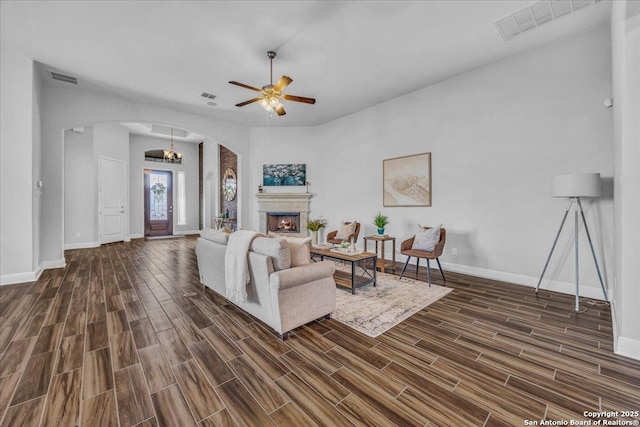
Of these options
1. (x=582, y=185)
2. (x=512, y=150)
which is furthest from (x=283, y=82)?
(x=582, y=185)

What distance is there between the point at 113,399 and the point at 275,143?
6458 mm

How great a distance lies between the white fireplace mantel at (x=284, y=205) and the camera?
Answer: 23.3 feet

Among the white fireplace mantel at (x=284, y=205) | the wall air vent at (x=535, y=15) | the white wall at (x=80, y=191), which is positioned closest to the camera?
the wall air vent at (x=535, y=15)

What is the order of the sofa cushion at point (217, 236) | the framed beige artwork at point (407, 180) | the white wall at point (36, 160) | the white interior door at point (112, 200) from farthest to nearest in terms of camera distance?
the white interior door at point (112, 200) → the framed beige artwork at point (407, 180) → the white wall at point (36, 160) → the sofa cushion at point (217, 236)

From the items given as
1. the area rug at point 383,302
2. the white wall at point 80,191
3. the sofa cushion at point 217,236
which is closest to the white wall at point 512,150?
the area rug at point 383,302

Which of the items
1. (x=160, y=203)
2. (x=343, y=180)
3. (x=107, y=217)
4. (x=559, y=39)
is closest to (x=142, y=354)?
(x=343, y=180)

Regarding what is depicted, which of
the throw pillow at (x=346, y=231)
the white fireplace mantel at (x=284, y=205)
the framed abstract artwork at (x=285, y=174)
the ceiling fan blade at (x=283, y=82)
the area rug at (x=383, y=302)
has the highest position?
the ceiling fan blade at (x=283, y=82)

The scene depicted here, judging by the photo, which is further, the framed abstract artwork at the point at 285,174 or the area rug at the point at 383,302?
the framed abstract artwork at the point at 285,174

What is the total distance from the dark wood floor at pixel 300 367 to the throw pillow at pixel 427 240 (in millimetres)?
1046

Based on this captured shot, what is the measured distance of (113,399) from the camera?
157 cm

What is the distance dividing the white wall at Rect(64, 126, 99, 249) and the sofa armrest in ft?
24.5

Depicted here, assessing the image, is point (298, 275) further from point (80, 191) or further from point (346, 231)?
point (80, 191)

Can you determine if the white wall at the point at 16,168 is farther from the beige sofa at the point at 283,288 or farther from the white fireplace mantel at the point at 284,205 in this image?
the white fireplace mantel at the point at 284,205

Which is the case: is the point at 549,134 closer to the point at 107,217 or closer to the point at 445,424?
the point at 445,424
